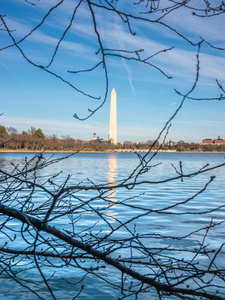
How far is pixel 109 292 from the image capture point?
19.5ft

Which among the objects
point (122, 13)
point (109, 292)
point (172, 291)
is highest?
point (122, 13)

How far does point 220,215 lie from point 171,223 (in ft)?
7.65

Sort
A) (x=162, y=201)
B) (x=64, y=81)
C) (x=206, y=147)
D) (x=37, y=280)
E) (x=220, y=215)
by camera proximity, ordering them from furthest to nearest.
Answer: (x=206, y=147)
(x=162, y=201)
(x=220, y=215)
(x=37, y=280)
(x=64, y=81)

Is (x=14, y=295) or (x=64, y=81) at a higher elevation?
(x=64, y=81)

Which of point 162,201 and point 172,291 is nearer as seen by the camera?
point 172,291

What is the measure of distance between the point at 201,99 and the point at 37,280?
5254 millimetres

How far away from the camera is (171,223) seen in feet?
35.9

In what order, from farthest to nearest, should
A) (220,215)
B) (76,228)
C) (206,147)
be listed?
(206,147) < (220,215) < (76,228)

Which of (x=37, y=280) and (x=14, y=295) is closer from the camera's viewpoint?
(x=14, y=295)

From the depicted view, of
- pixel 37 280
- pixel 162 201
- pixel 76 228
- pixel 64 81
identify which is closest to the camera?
pixel 64 81

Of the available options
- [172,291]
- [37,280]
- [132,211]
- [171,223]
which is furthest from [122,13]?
[132,211]

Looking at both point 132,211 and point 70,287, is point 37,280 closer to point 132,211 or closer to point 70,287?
point 70,287

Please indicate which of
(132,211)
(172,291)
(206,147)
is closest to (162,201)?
(132,211)

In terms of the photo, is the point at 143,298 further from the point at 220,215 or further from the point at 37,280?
the point at 220,215
